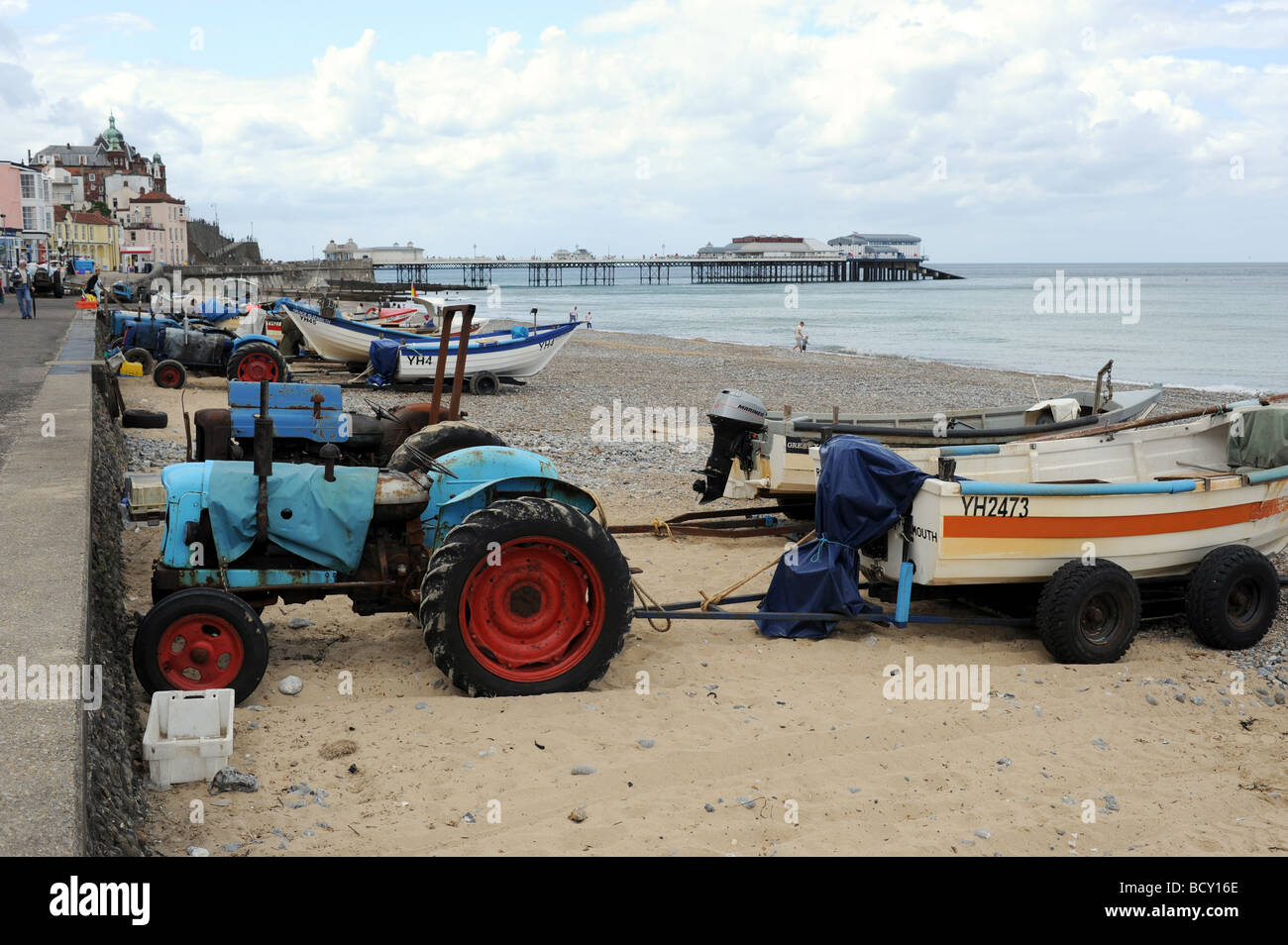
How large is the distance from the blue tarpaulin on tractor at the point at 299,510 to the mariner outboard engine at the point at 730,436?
16.9ft

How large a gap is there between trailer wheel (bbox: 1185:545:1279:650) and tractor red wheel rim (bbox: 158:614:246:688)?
20.9 feet

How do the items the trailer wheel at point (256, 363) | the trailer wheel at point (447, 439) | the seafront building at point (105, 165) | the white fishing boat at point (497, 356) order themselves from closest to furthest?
the trailer wheel at point (447, 439)
the trailer wheel at point (256, 363)
the white fishing boat at point (497, 356)
the seafront building at point (105, 165)

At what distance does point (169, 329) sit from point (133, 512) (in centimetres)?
1713

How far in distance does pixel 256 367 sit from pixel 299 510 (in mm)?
15286

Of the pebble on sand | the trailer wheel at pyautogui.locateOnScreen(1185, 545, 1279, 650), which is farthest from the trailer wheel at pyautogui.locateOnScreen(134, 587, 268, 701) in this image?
the trailer wheel at pyautogui.locateOnScreen(1185, 545, 1279, 650)

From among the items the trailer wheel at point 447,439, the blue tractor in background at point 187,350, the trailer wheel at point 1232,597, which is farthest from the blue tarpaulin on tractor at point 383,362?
the trailer wheel at point 1232,597

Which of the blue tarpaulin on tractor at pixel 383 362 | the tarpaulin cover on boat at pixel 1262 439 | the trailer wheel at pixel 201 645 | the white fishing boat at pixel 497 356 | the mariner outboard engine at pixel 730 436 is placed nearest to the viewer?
the trailer wheel at pixel 201 645

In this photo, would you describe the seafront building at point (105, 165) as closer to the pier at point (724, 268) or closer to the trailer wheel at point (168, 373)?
the pier at point (724, 268)

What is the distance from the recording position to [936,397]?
85.1 ft

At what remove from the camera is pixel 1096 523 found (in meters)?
7.64

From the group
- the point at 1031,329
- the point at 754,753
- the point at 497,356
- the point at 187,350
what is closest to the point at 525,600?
the point at 754,753

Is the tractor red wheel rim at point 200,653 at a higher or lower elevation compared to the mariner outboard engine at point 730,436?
lower

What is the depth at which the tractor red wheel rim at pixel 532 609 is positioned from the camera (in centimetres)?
609

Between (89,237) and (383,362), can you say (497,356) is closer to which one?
(383,362)
